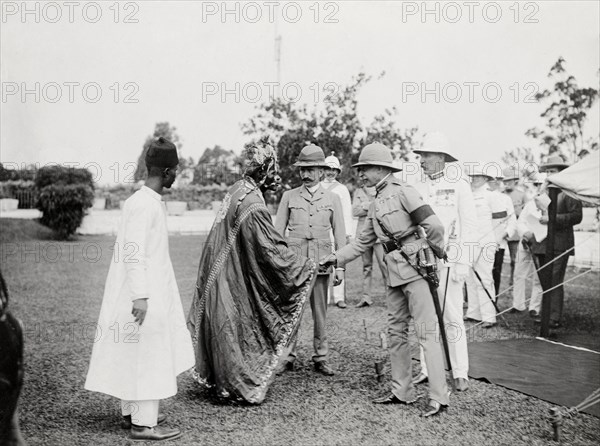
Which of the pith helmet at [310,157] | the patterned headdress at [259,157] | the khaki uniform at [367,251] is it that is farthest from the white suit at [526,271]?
the patterned headdress at [259,157]

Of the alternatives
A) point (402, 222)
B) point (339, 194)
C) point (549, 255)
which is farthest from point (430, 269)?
point (339, 194)

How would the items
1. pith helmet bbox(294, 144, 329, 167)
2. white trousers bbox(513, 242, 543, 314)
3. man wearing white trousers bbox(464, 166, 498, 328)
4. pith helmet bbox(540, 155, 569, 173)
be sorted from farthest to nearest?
1. white trousers bbox(513, 242, 543, 314)
2. man wearing white trousers bbox(464, 166, 498, 328)
3. pith helmet bbox(540, 155, 569, 173)
4. pith helmet bbox(294, 144, 329, 167)

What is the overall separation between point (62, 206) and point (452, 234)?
18.8 metres

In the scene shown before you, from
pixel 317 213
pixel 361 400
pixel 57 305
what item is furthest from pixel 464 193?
pixel 57 305

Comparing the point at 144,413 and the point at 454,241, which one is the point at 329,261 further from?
the point at 144,413

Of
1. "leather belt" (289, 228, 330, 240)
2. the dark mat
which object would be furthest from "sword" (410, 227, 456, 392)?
"leather belt" (289, 228, 330, 240)

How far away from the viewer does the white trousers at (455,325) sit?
6363 millimetres

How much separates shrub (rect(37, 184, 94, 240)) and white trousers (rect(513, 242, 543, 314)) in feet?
53.9

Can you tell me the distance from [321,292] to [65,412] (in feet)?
9.24

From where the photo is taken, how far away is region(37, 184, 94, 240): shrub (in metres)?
22.7

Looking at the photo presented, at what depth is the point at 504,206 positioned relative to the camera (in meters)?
11.3

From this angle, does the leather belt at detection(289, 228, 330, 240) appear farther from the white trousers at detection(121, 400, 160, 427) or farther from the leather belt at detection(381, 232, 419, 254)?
the white trousers at detection(121, 400, 160, 427)

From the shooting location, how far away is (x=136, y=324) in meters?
4.66

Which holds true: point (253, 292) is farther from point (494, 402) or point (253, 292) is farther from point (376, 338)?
point (376, 338)
